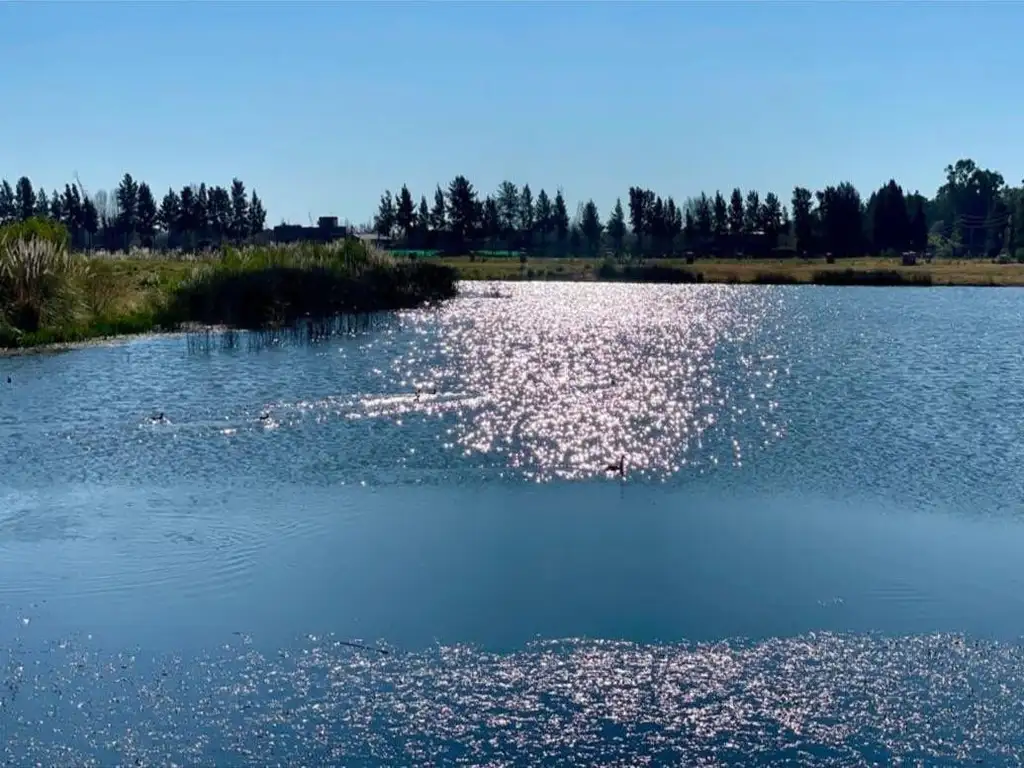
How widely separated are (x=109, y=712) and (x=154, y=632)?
Result: 5.72 feet

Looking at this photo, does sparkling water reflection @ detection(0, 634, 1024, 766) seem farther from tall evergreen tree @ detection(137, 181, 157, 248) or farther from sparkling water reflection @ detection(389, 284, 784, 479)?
tall evergreen tree @ detection(137, 181, 157, 248)

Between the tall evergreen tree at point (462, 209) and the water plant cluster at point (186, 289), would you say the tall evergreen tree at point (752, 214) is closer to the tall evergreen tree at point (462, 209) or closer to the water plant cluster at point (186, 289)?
the tall evergreen tree at point (462, 209)

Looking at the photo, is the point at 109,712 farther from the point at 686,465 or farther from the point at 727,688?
the point at 686,465

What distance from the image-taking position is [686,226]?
126250 millimetres

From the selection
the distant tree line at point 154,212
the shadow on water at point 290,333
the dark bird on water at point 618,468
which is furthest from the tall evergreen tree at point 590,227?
the dark bird on water at point 618,468

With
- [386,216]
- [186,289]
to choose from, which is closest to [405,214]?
[386,216]

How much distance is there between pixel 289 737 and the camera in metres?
8.71

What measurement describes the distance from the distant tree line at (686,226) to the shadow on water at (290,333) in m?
75.6

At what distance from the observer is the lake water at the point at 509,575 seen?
8.88 metres

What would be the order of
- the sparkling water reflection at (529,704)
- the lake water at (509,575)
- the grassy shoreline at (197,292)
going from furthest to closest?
the grassy shoreline at (197,292)
the lake water at (509,575)
the sparkling water reflection at (529,704)

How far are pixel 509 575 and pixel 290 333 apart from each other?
30490mm

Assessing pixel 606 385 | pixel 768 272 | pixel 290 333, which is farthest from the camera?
pixel 768 272

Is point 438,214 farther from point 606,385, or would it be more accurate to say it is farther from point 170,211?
point 606,385

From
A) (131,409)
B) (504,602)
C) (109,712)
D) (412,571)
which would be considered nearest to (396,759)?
(109,712)
